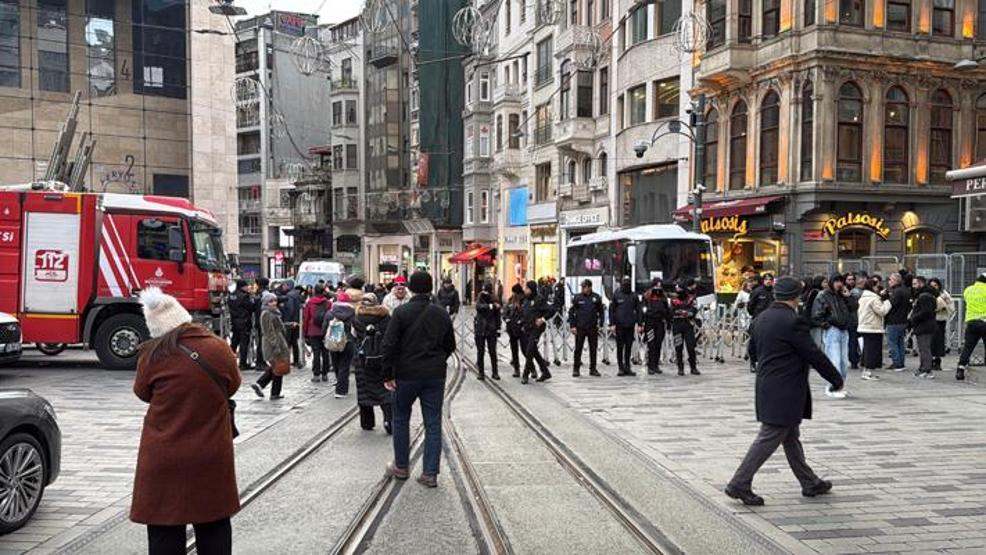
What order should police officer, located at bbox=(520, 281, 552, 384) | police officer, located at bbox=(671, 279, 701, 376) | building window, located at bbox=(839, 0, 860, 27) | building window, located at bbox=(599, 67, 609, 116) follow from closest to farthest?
police officer, located at bbox=(520, 281, 552, 384) → police officer, located at bbox=(671, 279, 701, 376) → building window, located at bbox=(839, 0, 860, 27) → building window, located at bbox=(599, 67, 609, 116)

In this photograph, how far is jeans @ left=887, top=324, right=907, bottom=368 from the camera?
51.0ft

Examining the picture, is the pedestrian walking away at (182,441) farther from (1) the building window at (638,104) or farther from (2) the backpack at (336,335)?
(1) the building window at (638,104)

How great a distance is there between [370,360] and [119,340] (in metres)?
9.20

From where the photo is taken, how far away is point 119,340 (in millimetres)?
15914

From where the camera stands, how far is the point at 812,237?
26.1m

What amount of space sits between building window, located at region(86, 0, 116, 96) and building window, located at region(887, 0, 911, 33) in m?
31.0

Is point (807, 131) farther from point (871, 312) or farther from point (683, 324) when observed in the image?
point (683, 324)

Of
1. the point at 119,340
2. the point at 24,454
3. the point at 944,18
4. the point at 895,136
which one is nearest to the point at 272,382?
the point at 119,340

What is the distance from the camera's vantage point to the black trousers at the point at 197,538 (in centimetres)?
393

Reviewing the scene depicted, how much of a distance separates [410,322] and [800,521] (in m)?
3.50

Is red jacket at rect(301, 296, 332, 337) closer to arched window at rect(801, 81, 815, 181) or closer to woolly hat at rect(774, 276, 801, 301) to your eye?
woolly hat at rect(774, 276, 801, 301)

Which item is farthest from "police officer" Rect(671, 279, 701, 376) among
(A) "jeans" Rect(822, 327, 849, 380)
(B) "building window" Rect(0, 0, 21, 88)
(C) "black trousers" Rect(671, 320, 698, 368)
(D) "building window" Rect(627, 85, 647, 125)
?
(B) "building window" Rect(0, 0, 21, 88)

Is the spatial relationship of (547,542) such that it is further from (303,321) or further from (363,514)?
(303,321)

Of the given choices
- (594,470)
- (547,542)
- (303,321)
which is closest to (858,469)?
(594,470)
